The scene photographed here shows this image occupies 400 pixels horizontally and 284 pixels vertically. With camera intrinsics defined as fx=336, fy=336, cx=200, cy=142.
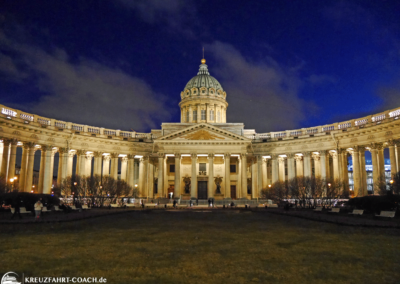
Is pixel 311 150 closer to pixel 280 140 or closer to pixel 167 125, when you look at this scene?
pixel 280 140

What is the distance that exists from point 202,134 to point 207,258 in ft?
177

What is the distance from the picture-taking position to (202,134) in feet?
212

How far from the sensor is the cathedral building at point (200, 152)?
5284 centimetres

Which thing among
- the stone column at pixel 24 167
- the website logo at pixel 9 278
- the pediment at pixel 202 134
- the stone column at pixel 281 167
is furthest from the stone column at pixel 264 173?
the website logo at pixel 9 278

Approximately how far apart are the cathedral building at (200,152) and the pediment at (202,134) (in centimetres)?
4

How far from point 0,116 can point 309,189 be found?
150ft

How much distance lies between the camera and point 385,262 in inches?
403

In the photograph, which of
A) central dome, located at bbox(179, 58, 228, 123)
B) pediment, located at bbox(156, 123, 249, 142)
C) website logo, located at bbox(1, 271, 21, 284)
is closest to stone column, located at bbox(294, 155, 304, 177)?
pediment, located at bbox(156, 123, 249, 142)

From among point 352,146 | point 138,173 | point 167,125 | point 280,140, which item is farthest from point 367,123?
point 138,173

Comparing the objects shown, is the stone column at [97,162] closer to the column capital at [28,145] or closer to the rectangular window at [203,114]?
the column capital at [28,145]

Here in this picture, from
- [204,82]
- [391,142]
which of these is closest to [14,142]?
[204,82]

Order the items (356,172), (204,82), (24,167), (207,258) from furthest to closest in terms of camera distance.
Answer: (204,82), (356,172), (24,167), (207,258)

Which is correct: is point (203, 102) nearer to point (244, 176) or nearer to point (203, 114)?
point (203, 114)

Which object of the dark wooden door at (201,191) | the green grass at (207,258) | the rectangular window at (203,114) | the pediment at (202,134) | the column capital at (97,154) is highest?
the rectangular window at (203,114)
